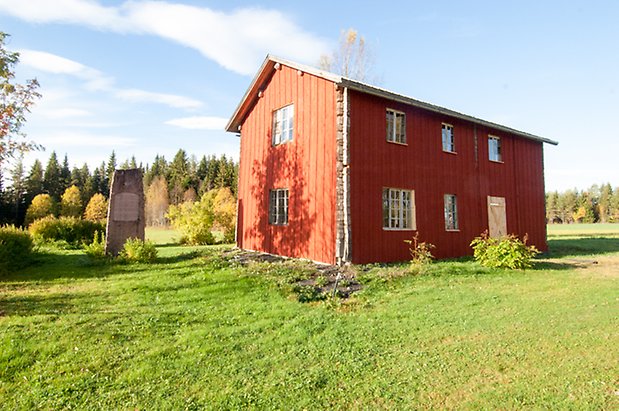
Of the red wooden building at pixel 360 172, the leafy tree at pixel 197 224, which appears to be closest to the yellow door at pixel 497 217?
the red wooden building at pixel 360 172

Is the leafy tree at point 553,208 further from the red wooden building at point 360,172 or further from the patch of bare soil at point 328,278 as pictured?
the patch of bare soil at point 328,278

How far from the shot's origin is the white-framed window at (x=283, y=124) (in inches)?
599

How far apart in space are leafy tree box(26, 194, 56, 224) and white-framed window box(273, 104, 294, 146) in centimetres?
5018

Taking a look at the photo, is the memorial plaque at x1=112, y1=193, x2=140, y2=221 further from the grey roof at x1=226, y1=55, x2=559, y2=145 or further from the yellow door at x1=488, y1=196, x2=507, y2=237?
the yellow door at x1=488, y1=196, x2=507, y2=237

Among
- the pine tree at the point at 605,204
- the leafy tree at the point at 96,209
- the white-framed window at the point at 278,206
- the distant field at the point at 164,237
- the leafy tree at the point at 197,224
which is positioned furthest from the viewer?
the pine tree at the point at 605,204

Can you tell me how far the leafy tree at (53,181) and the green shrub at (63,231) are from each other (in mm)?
45913

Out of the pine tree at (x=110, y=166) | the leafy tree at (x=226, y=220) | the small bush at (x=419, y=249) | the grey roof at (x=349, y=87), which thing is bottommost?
the small bush at (x=419, y=249)

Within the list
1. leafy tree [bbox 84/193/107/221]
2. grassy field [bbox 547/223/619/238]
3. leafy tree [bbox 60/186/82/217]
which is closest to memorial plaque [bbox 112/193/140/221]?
grassy field [bbox 547/223/619/238]

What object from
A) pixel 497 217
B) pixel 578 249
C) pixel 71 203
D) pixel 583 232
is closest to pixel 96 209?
pixel 71 203

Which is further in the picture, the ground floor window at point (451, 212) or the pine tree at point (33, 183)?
the pine tree at point (33, 183)

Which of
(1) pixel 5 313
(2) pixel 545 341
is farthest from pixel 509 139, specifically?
(1) pixel 5 313

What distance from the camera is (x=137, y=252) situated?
1393 cm

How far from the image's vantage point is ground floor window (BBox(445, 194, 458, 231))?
628 inches

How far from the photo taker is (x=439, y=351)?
19.0ft
